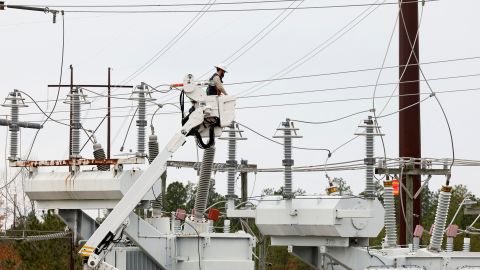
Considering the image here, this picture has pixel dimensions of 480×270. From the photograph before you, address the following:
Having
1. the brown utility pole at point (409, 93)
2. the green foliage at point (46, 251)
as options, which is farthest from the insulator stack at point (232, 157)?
the green foliage at point (46, 251)

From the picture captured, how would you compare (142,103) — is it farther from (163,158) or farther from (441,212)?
(441,212)

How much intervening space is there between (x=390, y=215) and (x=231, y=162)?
4029 mm

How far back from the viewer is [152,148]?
25516 mm

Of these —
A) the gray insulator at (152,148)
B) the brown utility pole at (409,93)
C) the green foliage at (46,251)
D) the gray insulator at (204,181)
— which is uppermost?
A: the brown utility pole at (409,93)

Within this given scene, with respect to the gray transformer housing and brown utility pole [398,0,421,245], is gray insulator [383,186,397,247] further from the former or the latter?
brown utility pole [398,0,421,245]

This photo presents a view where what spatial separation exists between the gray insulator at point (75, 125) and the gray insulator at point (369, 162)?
18.1 feet

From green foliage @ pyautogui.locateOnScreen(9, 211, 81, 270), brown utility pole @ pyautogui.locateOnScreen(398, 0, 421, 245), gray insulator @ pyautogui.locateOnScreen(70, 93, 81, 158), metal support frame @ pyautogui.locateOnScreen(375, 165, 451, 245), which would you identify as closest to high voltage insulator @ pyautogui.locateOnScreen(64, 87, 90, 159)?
gray insulator @ pyautogui.locateOnScreen(70, 93, 81, 158)

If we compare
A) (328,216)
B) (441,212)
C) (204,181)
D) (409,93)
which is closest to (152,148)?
(204,181)

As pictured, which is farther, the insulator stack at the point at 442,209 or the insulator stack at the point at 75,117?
the insulator stack at the point at 75,117

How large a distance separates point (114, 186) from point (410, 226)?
27.6 ft

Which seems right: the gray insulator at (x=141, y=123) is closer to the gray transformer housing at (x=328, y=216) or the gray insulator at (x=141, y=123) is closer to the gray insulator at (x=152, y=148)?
the gray insulator at (x=152, y=148)

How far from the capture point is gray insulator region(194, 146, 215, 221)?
2519 cm

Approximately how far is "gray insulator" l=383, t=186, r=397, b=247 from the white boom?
360cm

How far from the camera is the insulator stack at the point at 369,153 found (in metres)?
23.6
